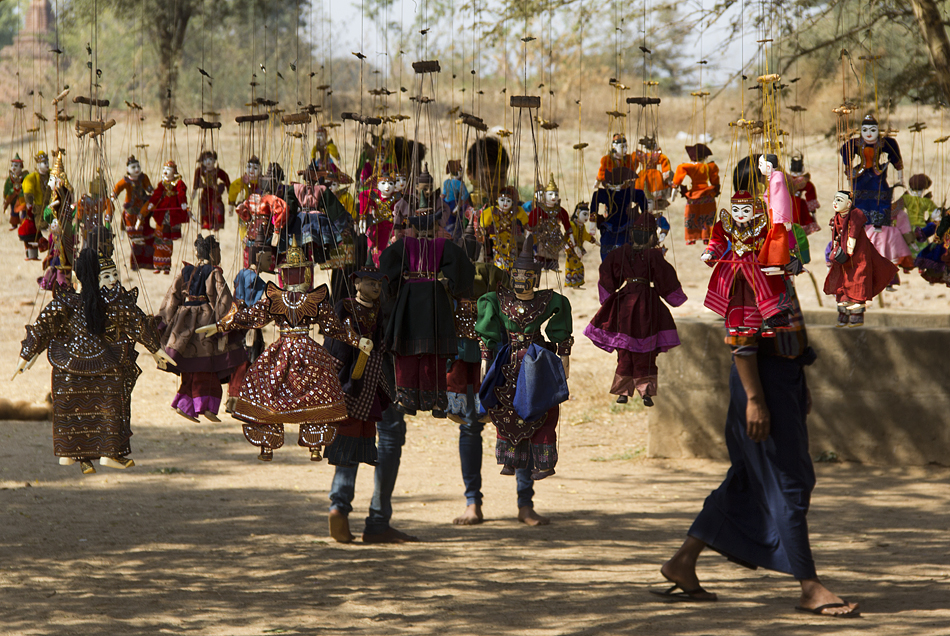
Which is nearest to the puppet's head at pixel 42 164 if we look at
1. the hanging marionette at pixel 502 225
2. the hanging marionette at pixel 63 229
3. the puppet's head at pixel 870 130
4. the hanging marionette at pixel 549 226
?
the hanging marionette at pixel 63 229

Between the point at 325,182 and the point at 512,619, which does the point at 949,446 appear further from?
the point at 325,182

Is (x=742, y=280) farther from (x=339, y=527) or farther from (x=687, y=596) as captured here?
(x=339, y=527)

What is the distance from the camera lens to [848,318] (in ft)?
19.2

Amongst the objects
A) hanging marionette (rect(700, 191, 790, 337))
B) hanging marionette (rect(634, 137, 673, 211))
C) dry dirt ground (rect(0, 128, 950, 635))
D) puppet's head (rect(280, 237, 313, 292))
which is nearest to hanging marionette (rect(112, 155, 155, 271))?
dry dirt ground (rect(0, 128, 950, 635))

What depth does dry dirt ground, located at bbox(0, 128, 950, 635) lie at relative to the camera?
4.71 metres

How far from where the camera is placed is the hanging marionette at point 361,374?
5496mm

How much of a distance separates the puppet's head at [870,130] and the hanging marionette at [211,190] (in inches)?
177

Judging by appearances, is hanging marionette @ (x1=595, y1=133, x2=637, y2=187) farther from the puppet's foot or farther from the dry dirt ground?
the puppet's foot

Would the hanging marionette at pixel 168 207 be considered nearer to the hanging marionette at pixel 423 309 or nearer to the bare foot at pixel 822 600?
the hanging marionette at pixel 423 309

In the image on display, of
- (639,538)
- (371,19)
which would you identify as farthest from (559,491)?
(371,19)

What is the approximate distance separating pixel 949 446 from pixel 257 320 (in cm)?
579

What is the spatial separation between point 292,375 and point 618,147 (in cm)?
289

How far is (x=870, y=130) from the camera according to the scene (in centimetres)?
617

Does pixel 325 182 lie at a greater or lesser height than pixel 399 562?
greater
